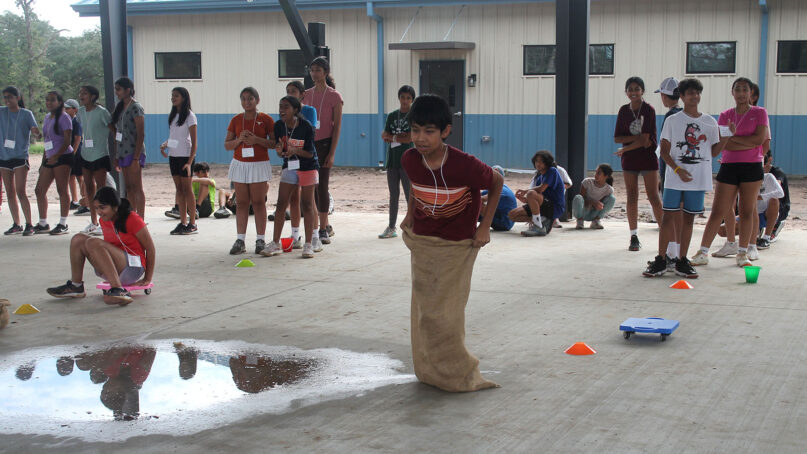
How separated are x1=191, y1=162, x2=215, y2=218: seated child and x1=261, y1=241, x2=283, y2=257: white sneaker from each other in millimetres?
3839

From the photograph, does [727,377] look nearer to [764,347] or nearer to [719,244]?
[764,347]

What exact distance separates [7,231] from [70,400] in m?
7.39

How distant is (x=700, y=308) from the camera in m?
6.29

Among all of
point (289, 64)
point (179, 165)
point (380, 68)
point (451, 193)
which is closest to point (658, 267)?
point (451, 193)

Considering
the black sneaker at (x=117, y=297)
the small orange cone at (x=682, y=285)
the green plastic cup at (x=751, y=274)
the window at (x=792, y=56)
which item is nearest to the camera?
the black sneaker at (x=117, y=297)

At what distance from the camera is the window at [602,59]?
20891 millimetres

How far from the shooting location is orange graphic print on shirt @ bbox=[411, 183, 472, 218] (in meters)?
4.36

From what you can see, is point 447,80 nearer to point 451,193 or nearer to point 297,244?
point 297,244

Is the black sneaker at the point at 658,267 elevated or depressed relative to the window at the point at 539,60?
depressed

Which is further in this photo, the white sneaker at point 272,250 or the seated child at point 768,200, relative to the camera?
the seated child at point 768,200

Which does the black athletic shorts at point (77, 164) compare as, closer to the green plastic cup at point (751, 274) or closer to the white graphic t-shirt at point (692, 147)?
the white graphic t-shirt at point (692, 147)

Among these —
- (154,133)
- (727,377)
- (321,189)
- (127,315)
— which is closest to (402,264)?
(321,189)

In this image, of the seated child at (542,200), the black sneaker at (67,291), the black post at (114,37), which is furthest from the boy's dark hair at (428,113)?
the black post at (114,37)

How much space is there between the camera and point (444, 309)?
14.1 feet
